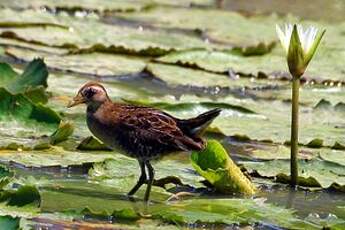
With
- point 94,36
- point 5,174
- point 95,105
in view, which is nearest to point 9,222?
point 5,174

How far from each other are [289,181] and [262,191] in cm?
15

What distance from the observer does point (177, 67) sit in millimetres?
7648

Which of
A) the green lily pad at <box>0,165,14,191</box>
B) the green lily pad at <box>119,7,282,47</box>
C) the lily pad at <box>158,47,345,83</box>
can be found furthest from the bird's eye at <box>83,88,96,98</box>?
the green lily pad at <box>119,7,282,47</box>

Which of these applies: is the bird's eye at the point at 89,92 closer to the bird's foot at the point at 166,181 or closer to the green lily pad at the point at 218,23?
the bird's foot at the point at 166,181

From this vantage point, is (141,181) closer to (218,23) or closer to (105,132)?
(105,132)

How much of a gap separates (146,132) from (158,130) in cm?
5

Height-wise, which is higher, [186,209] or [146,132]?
[146,132]

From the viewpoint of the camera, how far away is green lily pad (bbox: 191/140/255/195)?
496 cm

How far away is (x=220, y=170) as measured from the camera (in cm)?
493

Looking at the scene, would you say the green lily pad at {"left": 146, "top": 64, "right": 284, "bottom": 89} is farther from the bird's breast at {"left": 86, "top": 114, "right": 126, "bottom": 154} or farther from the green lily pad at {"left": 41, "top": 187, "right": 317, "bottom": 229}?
the green lily pad at {"left": 41, "top": 187, "right": 317, "bottom": 229}

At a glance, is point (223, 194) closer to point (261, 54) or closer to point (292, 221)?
point (292, 221)

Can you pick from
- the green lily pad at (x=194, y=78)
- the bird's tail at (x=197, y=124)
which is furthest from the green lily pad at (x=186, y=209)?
the green lily pad at (x=194, y=78)

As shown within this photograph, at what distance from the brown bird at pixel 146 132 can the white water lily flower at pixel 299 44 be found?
1.27 feet

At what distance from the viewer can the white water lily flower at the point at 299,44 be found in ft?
15.9
